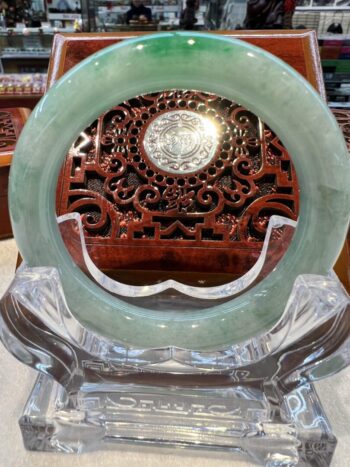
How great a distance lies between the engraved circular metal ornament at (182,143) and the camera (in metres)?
0.77

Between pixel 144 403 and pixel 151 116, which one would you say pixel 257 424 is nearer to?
pixel 144 403

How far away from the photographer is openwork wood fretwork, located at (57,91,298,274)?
740 mm

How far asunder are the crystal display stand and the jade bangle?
0.03 metres

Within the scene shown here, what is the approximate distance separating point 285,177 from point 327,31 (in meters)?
1.05

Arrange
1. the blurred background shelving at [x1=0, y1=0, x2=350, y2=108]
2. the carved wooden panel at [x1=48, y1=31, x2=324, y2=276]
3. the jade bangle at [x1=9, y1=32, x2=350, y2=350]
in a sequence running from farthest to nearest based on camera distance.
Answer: the blurred background shelving at [x1=0, y1=0, x2=350, y2=108], the carved wooden panel at [x1=48, y1=31, x2=324, y2=276], the jade bangle at [x1=9, y1=32, x2=350, y2=350]

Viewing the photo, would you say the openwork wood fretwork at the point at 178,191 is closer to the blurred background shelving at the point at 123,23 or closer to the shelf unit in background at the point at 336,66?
the blurred background shelving at the point at 123,23

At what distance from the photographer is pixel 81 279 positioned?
54 centimetres

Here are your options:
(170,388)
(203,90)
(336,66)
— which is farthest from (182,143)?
(336,66)

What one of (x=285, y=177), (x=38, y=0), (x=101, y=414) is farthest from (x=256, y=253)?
(x=38, y=0)

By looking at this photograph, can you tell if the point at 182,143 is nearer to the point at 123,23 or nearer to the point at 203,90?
the point at 203,90

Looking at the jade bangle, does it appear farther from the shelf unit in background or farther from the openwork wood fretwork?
the shelf unit in background

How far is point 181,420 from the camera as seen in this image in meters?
0.54

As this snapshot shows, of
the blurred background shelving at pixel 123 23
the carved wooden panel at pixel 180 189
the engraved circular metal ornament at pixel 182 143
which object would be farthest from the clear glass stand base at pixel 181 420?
the blurred background shelving at pixel 123 23

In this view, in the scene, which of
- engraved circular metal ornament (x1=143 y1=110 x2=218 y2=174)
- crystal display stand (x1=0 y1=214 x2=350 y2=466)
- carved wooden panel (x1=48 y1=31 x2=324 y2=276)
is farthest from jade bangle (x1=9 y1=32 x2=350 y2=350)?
engraved circular metal ornament (x1=143 y1=110 x2=218 y2=174)
